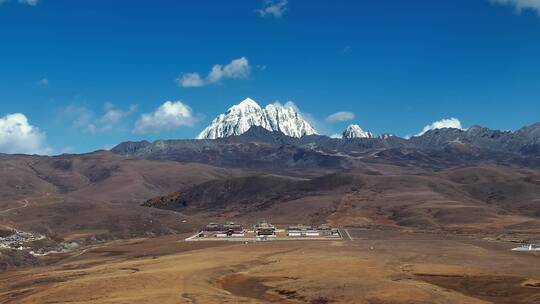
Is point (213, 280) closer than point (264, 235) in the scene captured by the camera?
Yes

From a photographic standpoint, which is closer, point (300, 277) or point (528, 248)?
point (300, 277)

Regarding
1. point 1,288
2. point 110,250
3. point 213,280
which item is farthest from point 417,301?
point 110,250

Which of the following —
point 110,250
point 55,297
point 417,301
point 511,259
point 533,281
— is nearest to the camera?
point 417,301

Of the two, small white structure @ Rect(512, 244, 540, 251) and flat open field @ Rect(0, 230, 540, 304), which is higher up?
small white structure @ Rect(512, 244, 540, 251)

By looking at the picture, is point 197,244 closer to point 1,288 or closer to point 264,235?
point 264,235

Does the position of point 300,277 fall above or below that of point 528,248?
below

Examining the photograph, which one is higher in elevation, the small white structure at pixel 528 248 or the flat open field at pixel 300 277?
the small white structure at pixel 528 248

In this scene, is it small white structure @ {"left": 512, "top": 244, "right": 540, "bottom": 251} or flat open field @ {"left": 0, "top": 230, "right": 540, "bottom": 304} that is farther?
small white structure @ {"left": 512, "top": 244, "right": 540, "bottom": 251}

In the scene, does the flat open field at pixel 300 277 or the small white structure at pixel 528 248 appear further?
the small white structure at pixel 528 248
